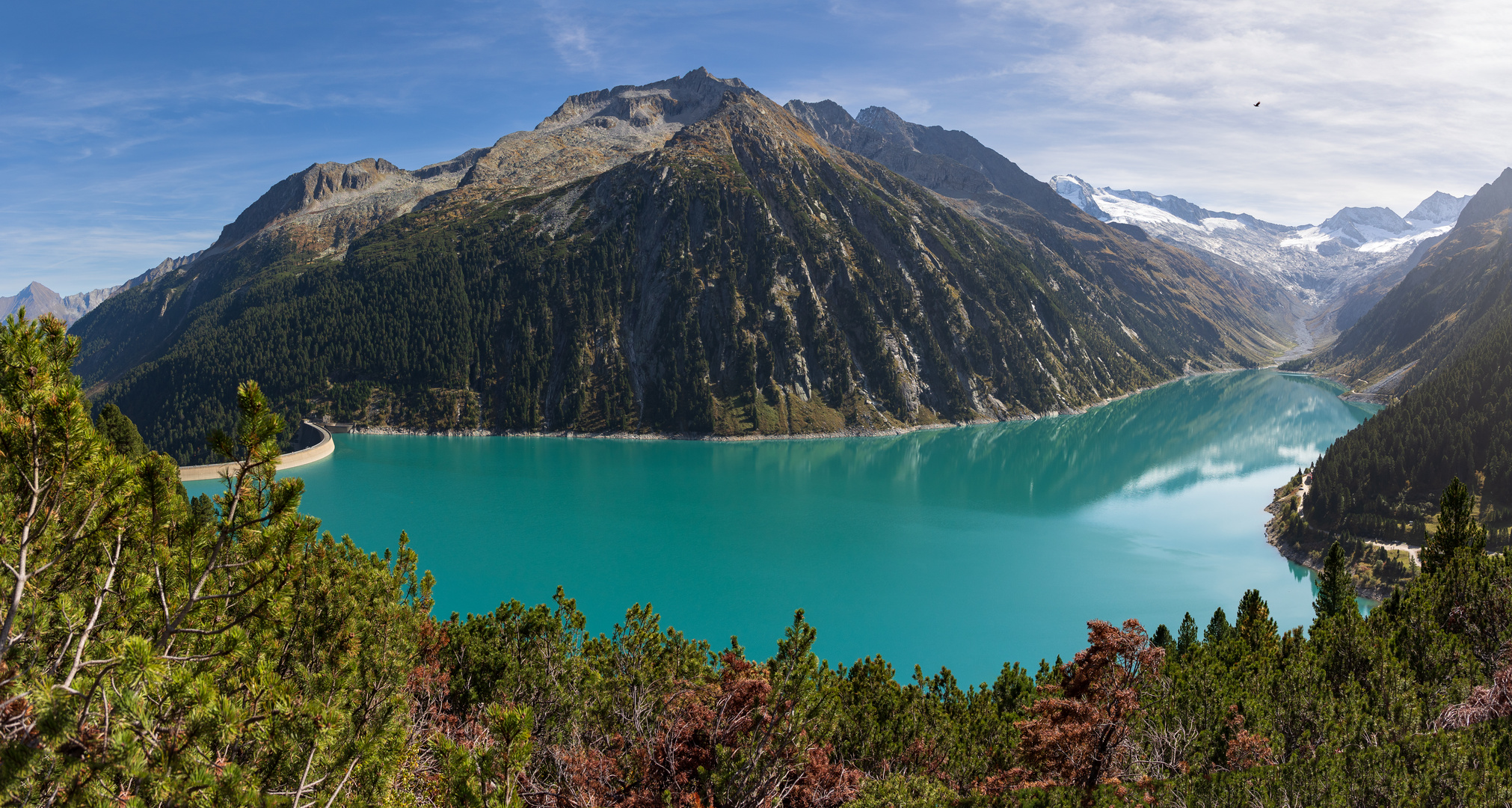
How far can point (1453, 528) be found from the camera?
34.7 m

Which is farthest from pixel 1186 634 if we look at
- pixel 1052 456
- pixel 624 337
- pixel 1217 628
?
pixel 624 337

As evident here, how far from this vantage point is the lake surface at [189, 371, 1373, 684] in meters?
57.8

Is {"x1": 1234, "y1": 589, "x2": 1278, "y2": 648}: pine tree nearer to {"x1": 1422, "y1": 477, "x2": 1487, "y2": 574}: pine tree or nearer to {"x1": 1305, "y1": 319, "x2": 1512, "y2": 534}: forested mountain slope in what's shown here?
{"x1": 1422, "y1": 477, "x2": 1487, "y2": 574}: pine tree

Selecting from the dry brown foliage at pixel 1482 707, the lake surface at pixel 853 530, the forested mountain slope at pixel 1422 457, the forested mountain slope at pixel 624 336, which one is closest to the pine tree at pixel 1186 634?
the lake surface at pixel 853 530

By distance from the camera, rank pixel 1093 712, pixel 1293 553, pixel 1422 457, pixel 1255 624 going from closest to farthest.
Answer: pixel 1093 712, pixel 1255 624, pixel 1293 553, pixel 1422 457

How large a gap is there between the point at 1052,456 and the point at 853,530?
214 feet

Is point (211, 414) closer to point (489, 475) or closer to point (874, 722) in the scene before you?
point (489, 475)

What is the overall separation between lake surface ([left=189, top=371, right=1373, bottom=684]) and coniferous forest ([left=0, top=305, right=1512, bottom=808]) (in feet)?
95.1

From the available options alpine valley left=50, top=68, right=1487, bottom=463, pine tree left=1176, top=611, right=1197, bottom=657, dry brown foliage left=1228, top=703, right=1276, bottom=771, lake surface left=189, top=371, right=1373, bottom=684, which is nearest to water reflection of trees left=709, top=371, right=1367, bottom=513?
lake surface left=189, top=371, right=1373, bottom=684

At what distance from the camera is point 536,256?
18375 centimetres

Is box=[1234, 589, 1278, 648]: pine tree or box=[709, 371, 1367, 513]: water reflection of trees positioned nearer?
box=[1234, 589, 1278, 648]: pine tree

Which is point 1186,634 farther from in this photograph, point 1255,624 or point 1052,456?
point 1052,456

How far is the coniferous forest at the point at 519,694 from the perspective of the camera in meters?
6.31

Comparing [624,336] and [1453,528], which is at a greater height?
[624,336]
